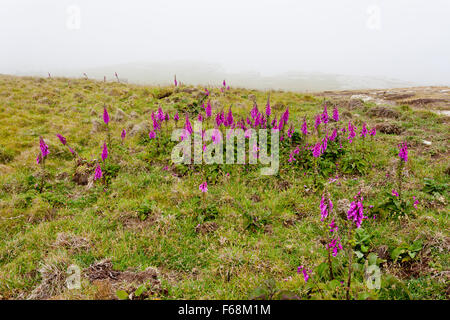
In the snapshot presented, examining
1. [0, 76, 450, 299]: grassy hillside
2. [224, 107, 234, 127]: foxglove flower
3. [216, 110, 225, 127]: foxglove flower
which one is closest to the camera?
[0, 76, 450, 299]: grassy hillside

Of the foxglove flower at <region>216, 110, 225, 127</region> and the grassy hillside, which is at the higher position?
the foxglove flower at <region>216, 110, 225, 127</region>

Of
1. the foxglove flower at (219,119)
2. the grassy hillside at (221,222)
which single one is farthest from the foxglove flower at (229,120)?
the grassy hillside at (221,222)

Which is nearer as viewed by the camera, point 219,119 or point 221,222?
point 221,222

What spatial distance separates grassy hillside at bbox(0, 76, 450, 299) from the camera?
12.3ft

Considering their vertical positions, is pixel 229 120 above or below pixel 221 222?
above

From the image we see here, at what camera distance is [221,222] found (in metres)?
5.55

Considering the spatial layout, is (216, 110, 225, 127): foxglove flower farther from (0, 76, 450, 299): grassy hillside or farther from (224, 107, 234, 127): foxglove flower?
(0, 76, 450, 299): grassy hillside

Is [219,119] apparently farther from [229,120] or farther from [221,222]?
[221,222]

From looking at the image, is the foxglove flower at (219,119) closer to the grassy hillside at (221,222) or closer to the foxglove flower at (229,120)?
the foxglove flower at (229,120)

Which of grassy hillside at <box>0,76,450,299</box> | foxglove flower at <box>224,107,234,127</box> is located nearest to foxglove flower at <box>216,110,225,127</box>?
foxglove flower at <box>224,107,234,127</box>

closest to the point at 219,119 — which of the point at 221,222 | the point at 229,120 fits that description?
the point at 229,120

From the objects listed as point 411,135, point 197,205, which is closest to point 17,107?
point 197,205

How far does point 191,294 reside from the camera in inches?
149

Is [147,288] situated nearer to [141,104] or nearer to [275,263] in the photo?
[275,263]
